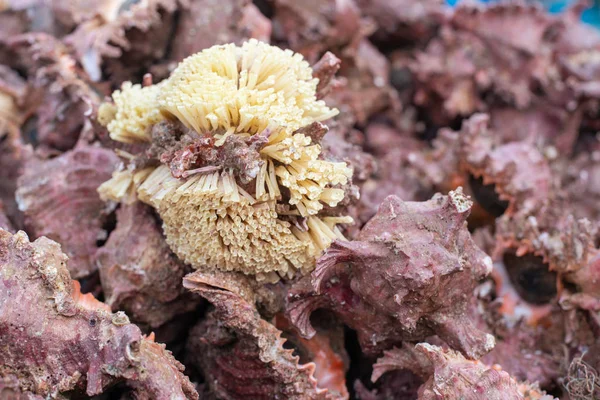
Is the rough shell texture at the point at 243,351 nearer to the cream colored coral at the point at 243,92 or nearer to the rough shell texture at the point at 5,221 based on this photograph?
the cream colored coral at the point at 243,92

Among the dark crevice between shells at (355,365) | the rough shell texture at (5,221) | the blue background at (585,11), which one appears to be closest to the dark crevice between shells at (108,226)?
the rough shell texture at (5,221)

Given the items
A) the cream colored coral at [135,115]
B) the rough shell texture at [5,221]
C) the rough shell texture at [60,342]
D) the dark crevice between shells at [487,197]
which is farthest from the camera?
the dark crevice between shells at [487,197]

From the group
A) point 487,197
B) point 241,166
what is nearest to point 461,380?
point 241,166

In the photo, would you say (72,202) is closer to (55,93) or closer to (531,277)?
(55,93)

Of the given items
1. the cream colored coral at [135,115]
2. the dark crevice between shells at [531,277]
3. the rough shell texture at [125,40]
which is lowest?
the dark crevice between shells at [531,277]

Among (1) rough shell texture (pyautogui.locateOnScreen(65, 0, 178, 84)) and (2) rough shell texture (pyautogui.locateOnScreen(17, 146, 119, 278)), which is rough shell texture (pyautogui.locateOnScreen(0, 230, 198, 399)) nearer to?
(2) rough shell texture (pyautogui.locateOnScreen(17, 146, 119, 278))
